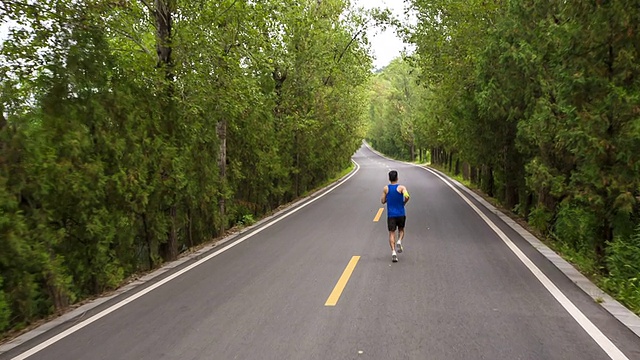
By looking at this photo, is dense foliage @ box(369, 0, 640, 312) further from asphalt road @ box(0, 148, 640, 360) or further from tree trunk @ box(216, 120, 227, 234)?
tree trunk @ box(216, 120, 227, 234)

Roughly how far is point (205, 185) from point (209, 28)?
3.87 m

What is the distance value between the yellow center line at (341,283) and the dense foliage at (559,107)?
3.76 meters

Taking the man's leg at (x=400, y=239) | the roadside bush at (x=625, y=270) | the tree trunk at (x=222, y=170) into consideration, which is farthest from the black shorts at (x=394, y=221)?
the tree trunk at (x=222, y=170)

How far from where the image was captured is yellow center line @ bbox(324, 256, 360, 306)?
6.04 metres

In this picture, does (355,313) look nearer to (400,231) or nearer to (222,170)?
(400,231)

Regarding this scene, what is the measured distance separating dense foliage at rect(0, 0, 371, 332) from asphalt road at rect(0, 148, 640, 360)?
47.3 inches

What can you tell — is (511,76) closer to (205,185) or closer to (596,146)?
(596,146)

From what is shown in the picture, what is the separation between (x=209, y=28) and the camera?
10359mm

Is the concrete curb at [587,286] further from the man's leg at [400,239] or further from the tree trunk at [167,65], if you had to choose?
the tree trunk at [167,65]

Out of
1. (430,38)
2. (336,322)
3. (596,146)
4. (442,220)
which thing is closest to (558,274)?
(596,146)

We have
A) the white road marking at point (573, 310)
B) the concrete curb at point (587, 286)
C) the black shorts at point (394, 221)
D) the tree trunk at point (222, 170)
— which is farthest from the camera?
the tree trunk at point (222, 170)

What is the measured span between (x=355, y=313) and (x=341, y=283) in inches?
52.2

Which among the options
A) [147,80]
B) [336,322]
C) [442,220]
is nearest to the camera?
[336,322]

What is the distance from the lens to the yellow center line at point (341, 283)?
19.8ft
